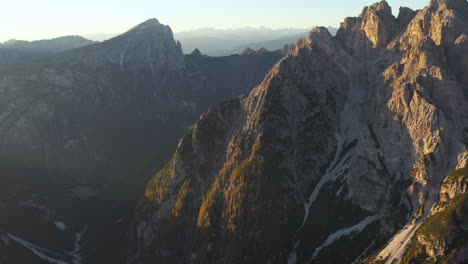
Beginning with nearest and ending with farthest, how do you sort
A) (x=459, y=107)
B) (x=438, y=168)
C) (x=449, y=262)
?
(x=449, y=262) < (x=438, y=168) < (x=459, y=107)

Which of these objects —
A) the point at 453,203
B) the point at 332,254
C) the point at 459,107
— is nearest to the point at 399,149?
the point at 459,107

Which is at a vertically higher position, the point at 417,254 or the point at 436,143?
the point at 436,143

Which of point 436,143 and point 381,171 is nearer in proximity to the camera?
point 436,143

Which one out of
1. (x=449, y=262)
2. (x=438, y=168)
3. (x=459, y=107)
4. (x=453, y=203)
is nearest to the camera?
(x=449, y=262)

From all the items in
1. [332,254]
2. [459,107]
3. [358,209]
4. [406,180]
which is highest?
[459,107]

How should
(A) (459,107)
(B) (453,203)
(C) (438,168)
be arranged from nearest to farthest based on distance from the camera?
1. (B) (453,203)
2. (C) (438,168)
3. (A) (459,107)

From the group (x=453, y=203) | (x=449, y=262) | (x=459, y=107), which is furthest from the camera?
(x=459, y=107)

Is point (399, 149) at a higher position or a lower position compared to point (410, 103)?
lower

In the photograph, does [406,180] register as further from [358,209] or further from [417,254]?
[417,254]

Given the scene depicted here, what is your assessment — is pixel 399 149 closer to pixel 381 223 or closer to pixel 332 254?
pixel 381 223

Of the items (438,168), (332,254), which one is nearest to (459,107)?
(438,168)
